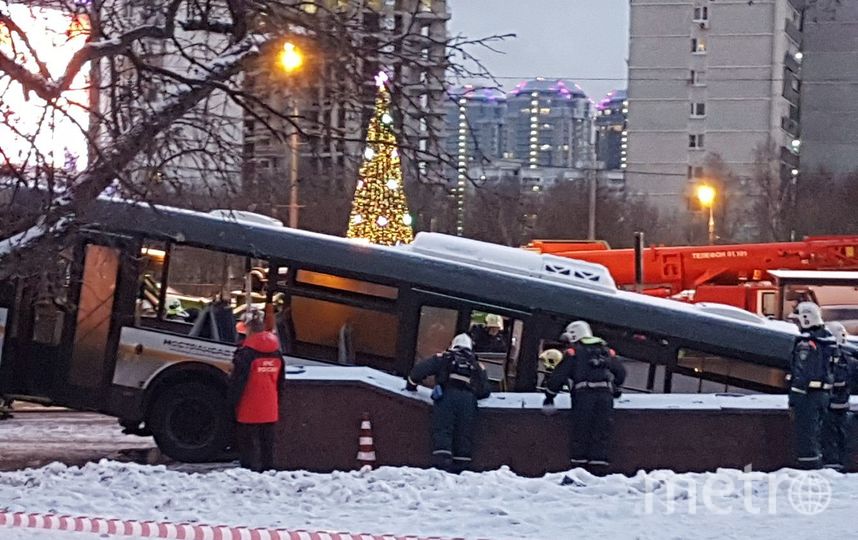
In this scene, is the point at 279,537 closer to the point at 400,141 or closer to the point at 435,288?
the point at 400,141

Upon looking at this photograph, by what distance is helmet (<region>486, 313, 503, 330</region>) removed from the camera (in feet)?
53.0

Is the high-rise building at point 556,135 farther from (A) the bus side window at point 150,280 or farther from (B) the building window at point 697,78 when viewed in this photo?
(A) the bus side window at point 150,280

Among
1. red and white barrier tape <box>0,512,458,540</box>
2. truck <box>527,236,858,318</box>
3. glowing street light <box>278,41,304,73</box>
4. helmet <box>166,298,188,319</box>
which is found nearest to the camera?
red and white barrier tape <box>0,512,458,540</box>

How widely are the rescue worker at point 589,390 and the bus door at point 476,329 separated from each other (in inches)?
99.2

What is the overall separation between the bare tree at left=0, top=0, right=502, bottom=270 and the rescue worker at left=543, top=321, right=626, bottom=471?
8.75ft

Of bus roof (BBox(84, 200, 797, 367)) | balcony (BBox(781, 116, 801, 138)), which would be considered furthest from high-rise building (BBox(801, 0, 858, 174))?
bus roof (BBox(84, 200, 797, 367))

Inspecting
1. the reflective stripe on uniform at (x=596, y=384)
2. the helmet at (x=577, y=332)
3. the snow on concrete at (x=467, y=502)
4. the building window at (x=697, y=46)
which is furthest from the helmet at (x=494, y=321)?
the building window at (x=697, y=46)

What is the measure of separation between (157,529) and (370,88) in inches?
199

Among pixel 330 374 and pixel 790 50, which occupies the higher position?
pixel 790 50

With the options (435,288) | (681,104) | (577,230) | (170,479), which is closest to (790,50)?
(681,104)

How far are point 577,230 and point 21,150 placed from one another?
4913 cm

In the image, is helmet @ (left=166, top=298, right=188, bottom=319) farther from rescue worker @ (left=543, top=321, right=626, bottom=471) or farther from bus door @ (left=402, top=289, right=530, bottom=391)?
rescue worker @ (left=543, top=321, right=626, bottom=471)

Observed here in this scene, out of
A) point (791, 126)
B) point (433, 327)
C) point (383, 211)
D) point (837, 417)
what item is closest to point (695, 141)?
point (791, 126)

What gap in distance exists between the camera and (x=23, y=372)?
16438mm
